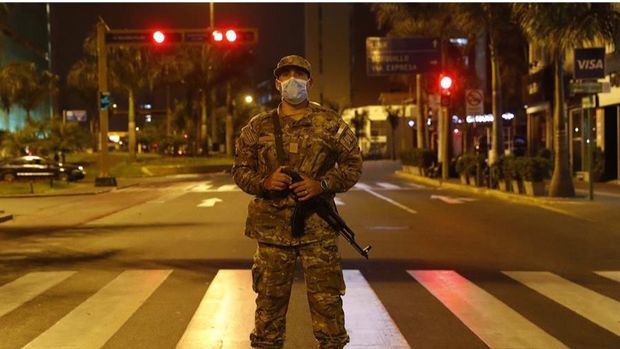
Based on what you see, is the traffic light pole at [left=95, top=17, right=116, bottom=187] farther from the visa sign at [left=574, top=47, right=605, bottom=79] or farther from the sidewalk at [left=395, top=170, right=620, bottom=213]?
the visa sign at [left=574, top=47, right=605, bottom=79]

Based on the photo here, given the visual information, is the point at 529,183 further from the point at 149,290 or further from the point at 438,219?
the point at 149,290

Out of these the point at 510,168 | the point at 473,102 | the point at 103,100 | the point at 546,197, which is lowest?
the point at 546,197

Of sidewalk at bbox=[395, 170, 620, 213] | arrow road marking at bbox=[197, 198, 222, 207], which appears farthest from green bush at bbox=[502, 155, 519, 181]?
arrow road marking at bbox=[197, 198, 222, 207]

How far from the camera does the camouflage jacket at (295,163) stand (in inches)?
180

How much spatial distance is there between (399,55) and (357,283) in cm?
2567

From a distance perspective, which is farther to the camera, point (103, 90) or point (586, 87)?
point (103, 90)

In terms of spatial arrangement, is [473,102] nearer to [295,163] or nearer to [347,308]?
[347,308]

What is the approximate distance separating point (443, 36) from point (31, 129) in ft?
95.8

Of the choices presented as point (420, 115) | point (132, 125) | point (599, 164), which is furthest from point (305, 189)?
point (132, 125)

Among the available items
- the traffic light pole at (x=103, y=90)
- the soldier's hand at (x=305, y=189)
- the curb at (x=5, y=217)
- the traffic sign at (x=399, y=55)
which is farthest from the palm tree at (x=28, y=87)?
the soldier's hand at (x=305, y=189)

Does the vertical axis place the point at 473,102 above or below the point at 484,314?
above

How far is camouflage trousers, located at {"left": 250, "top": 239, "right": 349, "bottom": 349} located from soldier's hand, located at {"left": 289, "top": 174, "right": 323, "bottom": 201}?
37 cm

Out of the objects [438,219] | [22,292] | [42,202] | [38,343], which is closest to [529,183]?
[438,219]

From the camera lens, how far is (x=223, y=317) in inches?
281
